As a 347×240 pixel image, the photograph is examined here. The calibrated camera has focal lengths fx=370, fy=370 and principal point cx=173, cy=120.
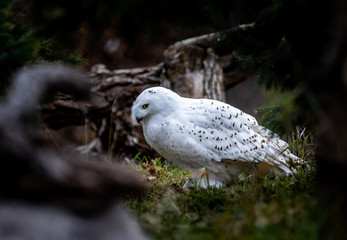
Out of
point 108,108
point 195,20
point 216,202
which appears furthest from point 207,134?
point 108,108

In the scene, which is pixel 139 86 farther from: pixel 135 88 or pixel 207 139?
pixel 207 139

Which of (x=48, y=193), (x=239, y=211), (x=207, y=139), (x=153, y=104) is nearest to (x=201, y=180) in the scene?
(x=207, y=139)

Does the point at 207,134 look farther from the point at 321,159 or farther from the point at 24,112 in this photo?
the point at 24,112

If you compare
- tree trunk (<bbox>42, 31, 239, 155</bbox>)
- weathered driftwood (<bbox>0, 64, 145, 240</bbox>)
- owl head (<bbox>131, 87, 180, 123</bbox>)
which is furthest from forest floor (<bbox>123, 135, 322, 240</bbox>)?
tree trunk (<bbox>42, 31, 239, 155</bbox>)

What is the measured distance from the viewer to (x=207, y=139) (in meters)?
3.50

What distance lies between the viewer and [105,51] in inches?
374

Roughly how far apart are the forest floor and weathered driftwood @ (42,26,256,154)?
7.74 ft

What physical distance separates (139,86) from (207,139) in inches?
113

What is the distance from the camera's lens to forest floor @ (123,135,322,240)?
1.83 meters

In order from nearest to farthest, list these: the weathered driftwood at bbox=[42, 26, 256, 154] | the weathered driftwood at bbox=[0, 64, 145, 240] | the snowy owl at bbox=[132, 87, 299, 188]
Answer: the weathered driftwood at bbox=[0, 64, 145, 240] < the snowy owl at bbox=[132, 87, 299, 188] < the weathered driftwood at bbox=[42, 26, 256, 154]

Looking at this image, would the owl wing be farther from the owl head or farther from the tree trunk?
the tree trunk

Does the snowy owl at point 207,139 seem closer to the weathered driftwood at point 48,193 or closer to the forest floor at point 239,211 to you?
the forest floor at point 239,211

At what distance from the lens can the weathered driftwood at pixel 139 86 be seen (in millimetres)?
5730

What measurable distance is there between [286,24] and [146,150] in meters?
3.80
